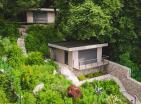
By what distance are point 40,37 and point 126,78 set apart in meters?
12.8

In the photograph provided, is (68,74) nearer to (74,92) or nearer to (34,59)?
(34,59)

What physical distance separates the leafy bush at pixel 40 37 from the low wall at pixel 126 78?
27.0ft

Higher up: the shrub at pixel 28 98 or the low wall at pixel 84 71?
the low wall at pixel 84 71

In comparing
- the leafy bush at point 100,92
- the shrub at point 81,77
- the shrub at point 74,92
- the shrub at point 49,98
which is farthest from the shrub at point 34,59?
the shrub at point 49,98

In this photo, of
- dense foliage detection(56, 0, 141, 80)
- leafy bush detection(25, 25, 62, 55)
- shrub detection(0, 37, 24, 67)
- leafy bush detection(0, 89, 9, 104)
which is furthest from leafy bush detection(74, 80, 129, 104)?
leafy bush detection(25, 25, 62, 55)

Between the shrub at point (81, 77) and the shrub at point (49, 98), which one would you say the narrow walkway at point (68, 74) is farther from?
the shrub at point (49, 98)

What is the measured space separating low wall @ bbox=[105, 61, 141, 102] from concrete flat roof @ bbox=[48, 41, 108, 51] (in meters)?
2.75

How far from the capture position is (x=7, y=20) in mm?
50094

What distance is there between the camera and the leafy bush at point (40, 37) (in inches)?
1699

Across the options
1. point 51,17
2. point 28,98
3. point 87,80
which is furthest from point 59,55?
point 51,17

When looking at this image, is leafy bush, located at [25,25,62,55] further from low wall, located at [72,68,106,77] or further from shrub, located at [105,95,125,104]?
shrub, located at [105,95,125,104]

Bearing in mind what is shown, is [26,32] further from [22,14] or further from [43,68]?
[43,68]

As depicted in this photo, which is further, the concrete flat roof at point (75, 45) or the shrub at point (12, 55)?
the concrete flat roof at point (75, 45)

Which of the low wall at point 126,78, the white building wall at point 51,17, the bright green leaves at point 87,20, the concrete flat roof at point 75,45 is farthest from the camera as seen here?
the white building wall at point 51,17
